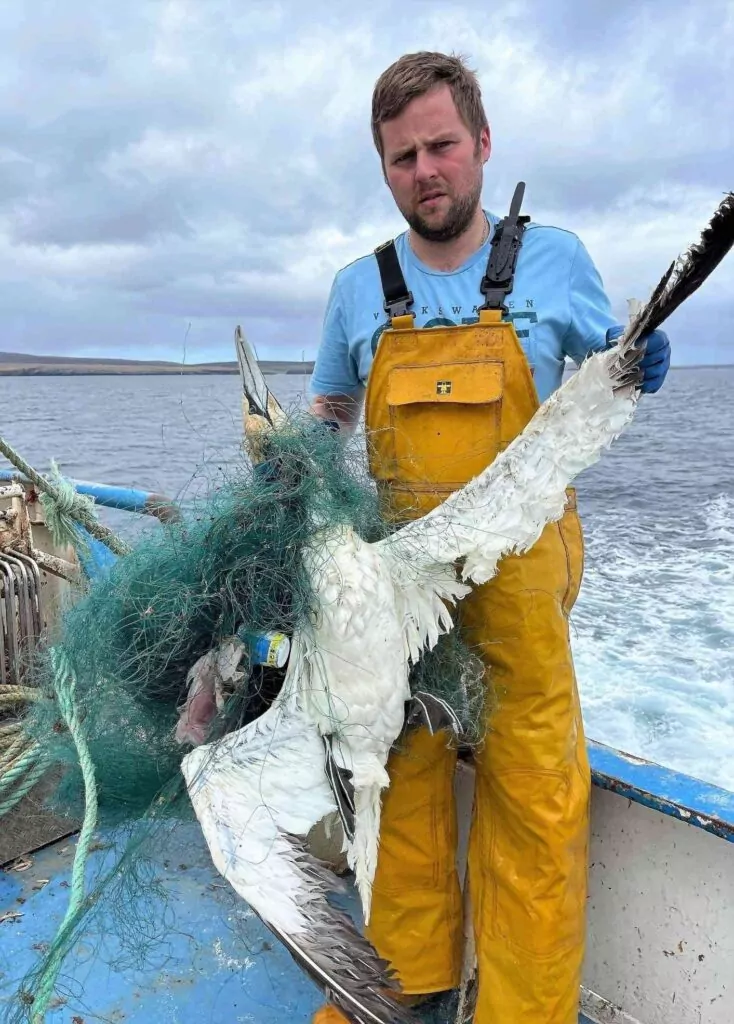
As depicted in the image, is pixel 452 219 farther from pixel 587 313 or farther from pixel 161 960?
pixel 161 960

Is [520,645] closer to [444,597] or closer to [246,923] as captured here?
[444,597]

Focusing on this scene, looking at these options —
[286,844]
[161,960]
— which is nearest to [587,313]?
[286,844]

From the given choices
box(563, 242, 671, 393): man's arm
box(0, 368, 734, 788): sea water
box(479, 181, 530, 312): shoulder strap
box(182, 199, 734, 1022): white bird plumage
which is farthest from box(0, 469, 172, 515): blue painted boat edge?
box(563, 242, 671, 393): man's arm

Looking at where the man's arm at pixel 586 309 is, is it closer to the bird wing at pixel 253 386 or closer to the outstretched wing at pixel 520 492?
the outstretched wing at pixel 520 492

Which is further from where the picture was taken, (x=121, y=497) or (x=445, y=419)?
(x=121, y=497)

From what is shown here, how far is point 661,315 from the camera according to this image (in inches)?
58.1

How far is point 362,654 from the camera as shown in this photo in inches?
66.7

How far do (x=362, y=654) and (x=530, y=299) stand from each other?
100cm

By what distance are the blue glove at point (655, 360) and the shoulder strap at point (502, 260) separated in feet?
1.49

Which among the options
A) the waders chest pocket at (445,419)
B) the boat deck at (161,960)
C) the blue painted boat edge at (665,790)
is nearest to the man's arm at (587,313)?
the waders chest pocket at (445,419)

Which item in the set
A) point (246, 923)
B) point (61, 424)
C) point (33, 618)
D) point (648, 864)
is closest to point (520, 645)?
point (648, 864)

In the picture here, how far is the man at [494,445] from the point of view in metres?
1.89

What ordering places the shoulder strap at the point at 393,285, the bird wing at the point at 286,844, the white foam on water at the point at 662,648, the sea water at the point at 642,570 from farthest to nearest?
the white foam on water at the point at 662,648, the sea water at the point at 642,570, the shoulder strap at the point at 393,285, the bird wing at the point at 286,844

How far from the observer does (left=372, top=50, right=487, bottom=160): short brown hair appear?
1885mm
